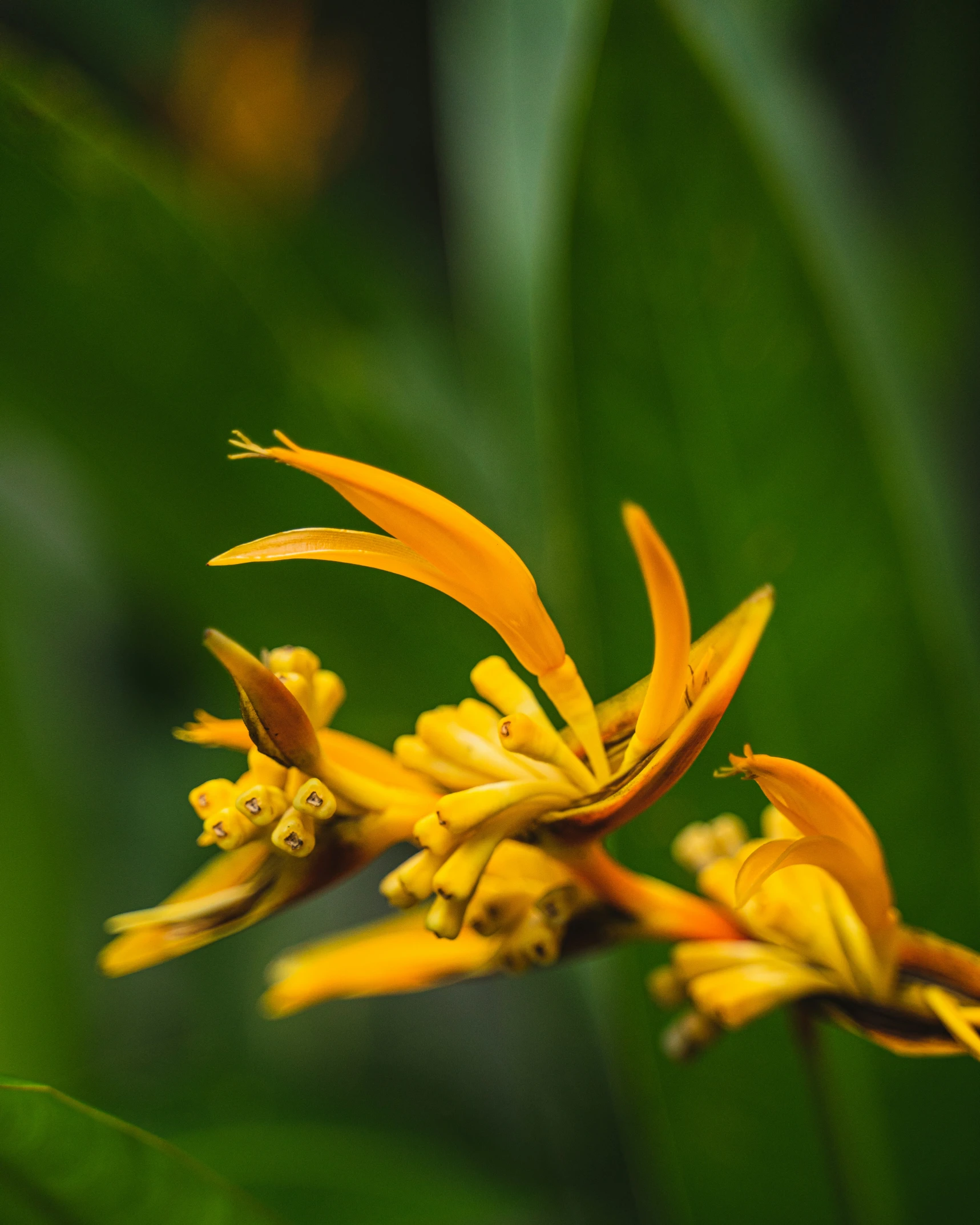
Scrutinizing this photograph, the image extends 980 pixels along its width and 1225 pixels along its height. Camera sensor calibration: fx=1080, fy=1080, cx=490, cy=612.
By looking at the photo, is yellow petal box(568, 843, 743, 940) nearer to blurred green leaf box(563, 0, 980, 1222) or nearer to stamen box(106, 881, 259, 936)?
stamen box(106, 881, 259, 936)

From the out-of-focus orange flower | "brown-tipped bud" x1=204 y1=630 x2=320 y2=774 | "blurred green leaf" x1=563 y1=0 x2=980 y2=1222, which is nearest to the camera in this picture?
"brown-tipped bud" x1=204 y1=630 x2=320 y2=774

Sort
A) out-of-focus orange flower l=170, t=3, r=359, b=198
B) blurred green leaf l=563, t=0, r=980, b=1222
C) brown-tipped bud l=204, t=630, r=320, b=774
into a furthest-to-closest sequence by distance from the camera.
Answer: out-of-focus orange flower l=170, t=3, r=359, b=198 → blurred green leaf l=563, t=0, r=980, b=1222 → brown-tipped bud l=204, t=630, r=320, b=774

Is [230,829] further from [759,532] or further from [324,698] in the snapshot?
[759,532]

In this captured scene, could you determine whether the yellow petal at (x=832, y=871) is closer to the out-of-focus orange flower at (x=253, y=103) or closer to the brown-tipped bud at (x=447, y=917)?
the brown-tipped bud at (x=447, y=917)

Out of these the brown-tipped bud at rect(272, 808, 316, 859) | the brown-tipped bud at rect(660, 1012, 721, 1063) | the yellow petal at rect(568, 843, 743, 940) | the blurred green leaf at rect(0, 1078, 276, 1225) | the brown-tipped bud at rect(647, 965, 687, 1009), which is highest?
the brown-tipped bud at rect(272, 808, 316, 859)

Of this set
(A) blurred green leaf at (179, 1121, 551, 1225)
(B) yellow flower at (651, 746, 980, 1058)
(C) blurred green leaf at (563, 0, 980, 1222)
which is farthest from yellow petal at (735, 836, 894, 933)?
(A) blurred green leaf at (179, 1121, 551, 1225)

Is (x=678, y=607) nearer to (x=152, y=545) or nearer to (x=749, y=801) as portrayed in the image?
(x=749, y=801)

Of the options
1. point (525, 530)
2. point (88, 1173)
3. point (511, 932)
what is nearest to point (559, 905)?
point (511, 932)
